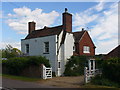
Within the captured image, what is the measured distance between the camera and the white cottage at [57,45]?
2380 centimetres

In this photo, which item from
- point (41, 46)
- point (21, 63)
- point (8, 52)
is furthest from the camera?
point (8, 52)

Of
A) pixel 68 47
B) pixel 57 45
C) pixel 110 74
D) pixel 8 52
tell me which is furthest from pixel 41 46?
pixel 8 52

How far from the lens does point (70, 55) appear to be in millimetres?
25125

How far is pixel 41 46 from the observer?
2555cm

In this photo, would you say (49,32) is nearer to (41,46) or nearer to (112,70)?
(41,46)

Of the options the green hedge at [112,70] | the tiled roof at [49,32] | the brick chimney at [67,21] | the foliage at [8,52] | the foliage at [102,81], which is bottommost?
the foliage at [102,81]

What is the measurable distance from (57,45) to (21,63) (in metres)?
5.72

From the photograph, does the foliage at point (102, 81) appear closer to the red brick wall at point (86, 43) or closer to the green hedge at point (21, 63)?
the green hedge at point (21, 63)

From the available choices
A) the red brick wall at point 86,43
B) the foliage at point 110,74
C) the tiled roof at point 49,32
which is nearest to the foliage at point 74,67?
the red brick wall at point 86,43

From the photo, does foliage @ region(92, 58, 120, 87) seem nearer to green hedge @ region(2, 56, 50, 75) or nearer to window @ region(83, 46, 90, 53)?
green hedge @ region(2, 56, 50, 75)

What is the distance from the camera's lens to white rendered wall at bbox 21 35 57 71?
23.9 meters

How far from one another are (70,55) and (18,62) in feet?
25.8

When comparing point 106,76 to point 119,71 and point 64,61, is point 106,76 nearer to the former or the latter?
point 119,71

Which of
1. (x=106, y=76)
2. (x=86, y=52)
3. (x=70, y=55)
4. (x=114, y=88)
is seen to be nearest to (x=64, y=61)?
→ (x=70, y=55)
